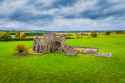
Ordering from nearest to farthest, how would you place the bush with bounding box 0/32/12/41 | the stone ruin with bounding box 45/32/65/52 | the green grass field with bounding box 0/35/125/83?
the green grass field with bounding box 0/35/125/83, the stone ruin with bounding box 45/32/65/52, the bush with bounding box 0/32/12/41

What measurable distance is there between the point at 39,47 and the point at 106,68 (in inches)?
215

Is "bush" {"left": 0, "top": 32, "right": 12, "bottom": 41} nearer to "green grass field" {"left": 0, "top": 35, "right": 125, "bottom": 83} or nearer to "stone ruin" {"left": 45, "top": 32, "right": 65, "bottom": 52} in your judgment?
"stone ruin" {"left": 45, "top": 32, "right": 65, "bottom": 52}

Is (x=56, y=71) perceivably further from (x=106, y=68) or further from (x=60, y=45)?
(x=60, y=45)

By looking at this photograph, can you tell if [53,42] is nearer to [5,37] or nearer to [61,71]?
[61,71]

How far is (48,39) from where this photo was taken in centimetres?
1352

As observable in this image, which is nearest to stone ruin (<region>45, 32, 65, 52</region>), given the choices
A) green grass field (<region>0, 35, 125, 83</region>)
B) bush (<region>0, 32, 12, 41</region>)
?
green grass field (<region>0, 35, 125, 83</region>)

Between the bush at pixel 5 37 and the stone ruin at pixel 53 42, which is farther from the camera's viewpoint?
the bush at pixel 5 37

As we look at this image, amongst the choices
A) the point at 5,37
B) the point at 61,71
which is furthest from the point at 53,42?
the point at 5,37

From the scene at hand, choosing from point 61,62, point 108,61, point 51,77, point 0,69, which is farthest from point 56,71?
point 108,61

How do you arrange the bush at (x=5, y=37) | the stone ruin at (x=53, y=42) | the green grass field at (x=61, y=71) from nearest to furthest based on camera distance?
the green grass field at (x=61, y=71), the stone ruin at (x=53, y=42), the bush at (x=5, y=37)

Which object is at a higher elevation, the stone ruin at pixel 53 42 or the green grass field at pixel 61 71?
the stone ruin at pixel 53 42

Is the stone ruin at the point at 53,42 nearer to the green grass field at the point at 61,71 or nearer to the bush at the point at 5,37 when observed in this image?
the green grass field at the point at 61,71

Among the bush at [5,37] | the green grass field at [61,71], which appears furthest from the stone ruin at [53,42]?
the bush at [5,37]

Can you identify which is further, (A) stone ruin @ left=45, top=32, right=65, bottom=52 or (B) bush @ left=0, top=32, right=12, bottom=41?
(B) bush @ left=0, top=32, right=12, bottom=41
